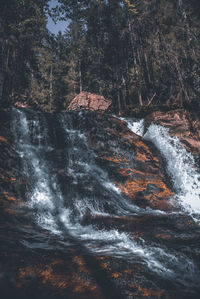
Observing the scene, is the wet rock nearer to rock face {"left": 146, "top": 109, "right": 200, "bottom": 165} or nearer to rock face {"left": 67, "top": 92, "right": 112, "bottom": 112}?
rock face {"left": 146, "top": 109, "right": 200, "bottom": 165}

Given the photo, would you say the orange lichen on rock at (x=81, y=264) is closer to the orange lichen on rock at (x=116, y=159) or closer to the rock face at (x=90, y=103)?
the orange lichen on rock at (x=116, y=159)

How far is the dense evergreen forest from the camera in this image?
28.6 feet

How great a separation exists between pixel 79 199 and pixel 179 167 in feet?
16.0

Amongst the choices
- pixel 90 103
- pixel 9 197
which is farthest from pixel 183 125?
pixel 90 103

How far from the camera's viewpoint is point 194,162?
798 centimetres

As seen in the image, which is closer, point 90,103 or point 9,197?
point 9,197

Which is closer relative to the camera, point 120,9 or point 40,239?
point 40,239

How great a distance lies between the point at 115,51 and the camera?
2045 centimetres

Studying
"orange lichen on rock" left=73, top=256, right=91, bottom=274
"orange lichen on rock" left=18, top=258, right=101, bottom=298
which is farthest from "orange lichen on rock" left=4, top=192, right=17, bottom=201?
"orange lichen on rock" left=18, top=258, right=101, bottom=298

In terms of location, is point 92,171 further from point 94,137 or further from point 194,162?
point 194,162

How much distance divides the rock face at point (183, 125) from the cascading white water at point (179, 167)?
0.95 feet

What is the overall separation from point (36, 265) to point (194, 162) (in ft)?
25.2

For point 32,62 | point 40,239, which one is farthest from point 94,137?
point 32,62

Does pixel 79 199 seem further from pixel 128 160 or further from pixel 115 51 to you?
pixel 115 51
